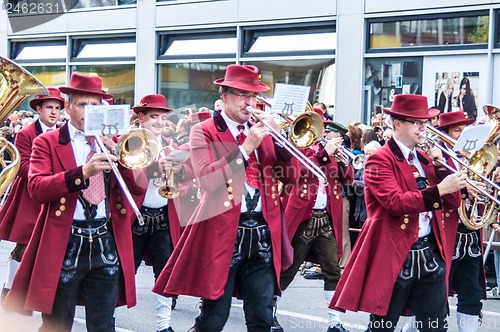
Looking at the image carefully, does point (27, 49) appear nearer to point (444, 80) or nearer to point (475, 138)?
point (444, 80)

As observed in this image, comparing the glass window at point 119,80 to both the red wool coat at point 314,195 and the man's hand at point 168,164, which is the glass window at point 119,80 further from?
the man's hand at point 168,164

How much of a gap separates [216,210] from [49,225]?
40.5 inches

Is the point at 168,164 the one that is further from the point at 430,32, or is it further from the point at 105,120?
the point at 430,32

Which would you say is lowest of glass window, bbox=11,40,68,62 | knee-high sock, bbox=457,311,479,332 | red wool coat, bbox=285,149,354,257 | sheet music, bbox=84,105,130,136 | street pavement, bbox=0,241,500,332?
street pavement, bbox=0,241,500,332

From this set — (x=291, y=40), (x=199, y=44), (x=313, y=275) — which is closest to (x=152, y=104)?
(x=313, y=275)

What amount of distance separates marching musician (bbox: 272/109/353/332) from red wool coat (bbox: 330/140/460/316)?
2.20m

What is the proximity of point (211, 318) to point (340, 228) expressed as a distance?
296 centimetres

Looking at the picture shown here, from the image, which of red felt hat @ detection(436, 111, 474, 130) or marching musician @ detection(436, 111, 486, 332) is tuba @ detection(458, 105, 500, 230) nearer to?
marching musician @ detection(436, 111, 486, 332)

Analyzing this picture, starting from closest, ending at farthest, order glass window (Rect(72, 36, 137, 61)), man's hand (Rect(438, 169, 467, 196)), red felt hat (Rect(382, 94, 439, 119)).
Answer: man's hand (Rect(438, 169, 467, 196)) → red felt hat (Rect(382, 94, 439, 119)) → glass window (Rect(72, 36, 137, 61))

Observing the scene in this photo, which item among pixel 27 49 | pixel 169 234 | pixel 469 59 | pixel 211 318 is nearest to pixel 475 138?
pixel 211 318

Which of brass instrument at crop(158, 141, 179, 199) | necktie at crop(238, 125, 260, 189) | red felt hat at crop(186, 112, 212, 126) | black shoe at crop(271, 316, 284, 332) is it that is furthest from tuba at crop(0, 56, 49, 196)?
red felt hat at crop(186, 112, 212, 126)

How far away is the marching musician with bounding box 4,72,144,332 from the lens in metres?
5.69

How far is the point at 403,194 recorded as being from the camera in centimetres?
593

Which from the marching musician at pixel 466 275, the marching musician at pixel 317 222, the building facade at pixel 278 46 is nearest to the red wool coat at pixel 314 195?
the marching musician at pixel 317 222
